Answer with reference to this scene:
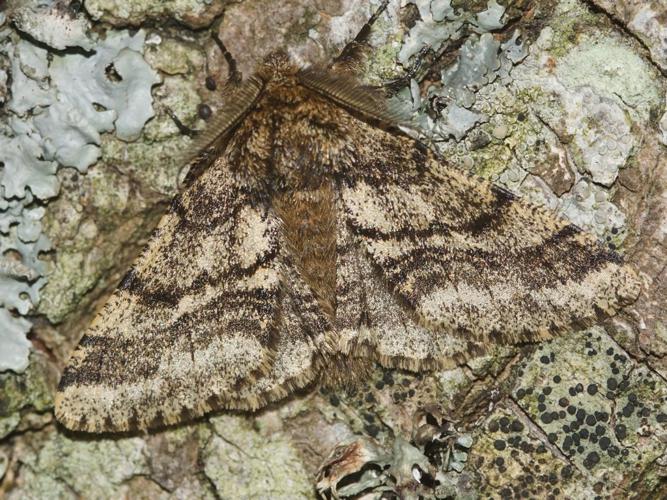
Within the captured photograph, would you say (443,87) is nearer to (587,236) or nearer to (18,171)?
(587,236)

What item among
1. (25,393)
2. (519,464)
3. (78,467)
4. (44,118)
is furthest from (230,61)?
(519,464)

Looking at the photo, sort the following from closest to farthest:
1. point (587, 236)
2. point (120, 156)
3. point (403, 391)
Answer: point (587, 236), point (403, 391), point (120, 156)

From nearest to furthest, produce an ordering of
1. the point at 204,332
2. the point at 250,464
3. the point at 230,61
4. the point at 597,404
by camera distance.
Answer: the point at 597,404 < the point at 204,332 < the point at 250,464 < the point at 230,61

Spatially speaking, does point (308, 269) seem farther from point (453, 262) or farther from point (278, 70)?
point (278, 70)

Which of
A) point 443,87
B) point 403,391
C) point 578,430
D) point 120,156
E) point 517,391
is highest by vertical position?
point 120,156

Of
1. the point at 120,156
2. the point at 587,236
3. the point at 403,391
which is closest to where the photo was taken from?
the point at 587,236

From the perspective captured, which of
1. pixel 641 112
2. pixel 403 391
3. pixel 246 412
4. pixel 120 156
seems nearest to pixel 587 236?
pixel 641 112

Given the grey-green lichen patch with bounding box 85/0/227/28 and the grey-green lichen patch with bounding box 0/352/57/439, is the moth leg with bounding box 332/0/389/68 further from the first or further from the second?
the grey-green lichen patch with bounding box 0/352/57/439
